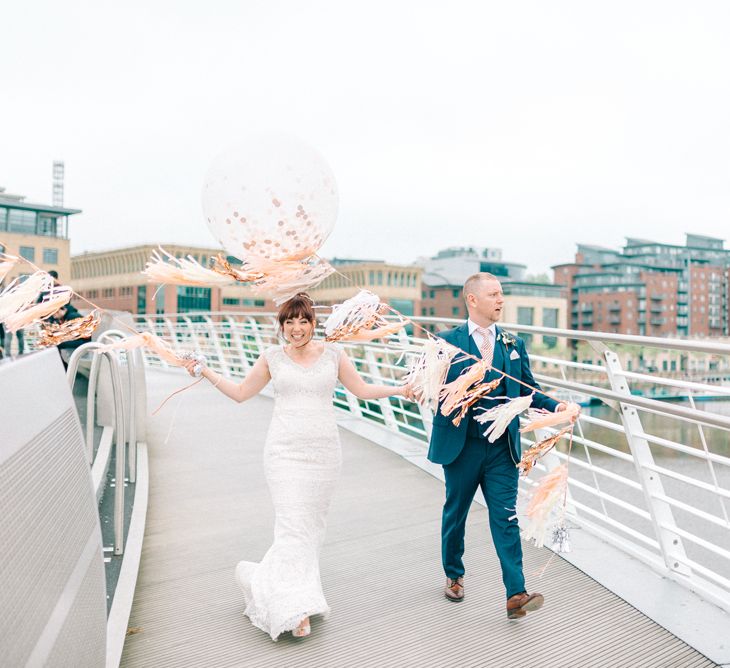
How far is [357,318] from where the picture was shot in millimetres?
3264

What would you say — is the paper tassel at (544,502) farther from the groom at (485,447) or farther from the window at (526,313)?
the window at (526,313)

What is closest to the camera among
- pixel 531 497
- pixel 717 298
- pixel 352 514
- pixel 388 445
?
pixel 531 497

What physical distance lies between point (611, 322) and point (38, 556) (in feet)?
440

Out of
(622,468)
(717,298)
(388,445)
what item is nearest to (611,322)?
(717,298)

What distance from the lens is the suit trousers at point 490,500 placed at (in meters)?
3.48

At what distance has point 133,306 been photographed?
360 ft

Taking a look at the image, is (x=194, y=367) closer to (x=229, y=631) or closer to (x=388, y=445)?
(x=229, y=631)

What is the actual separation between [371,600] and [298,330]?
4.53ft

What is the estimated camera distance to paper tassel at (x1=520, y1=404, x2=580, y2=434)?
2.92 m

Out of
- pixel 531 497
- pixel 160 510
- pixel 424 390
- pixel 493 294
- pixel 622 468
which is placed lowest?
pixel 622 468

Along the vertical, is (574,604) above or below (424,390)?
below

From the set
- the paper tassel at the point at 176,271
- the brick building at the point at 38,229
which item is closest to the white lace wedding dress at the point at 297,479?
the paper tassel at the point at 176,271

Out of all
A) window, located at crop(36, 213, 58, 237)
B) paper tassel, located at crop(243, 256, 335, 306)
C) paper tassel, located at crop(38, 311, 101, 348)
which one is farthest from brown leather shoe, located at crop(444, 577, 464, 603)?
window, located at crop(36, 213, 58, 237)

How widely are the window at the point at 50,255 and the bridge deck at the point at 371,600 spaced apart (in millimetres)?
91672
